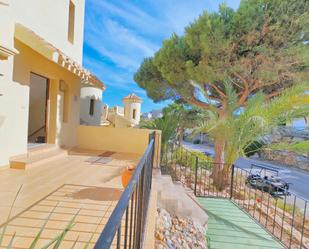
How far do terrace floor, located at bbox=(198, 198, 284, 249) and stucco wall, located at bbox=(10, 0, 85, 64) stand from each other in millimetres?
6223

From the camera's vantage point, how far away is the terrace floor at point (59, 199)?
2.36m

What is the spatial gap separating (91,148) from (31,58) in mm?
3960

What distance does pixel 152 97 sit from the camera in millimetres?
11781

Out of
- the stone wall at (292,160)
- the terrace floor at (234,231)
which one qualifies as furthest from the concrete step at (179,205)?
the stone wall at (292,160)

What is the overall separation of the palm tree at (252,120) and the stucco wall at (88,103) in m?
6.01

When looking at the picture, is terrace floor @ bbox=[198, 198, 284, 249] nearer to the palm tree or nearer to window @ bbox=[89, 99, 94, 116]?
the palm tree

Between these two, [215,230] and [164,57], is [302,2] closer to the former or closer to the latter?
[164,57]

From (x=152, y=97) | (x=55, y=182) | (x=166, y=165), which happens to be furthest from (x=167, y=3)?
(x=55, y=182)

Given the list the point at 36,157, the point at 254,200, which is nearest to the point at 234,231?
the point at 254,200

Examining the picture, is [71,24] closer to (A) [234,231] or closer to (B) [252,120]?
(B) [252,120]

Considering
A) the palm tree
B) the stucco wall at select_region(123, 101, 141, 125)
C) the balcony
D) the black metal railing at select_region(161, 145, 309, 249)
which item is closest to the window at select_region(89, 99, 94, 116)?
the balcony

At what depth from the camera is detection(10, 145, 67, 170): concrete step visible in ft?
15.5

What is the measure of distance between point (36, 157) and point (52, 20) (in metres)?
3.83

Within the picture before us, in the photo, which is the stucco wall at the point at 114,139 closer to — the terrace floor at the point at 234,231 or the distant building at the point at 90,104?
the distant building at the point at 90,104
